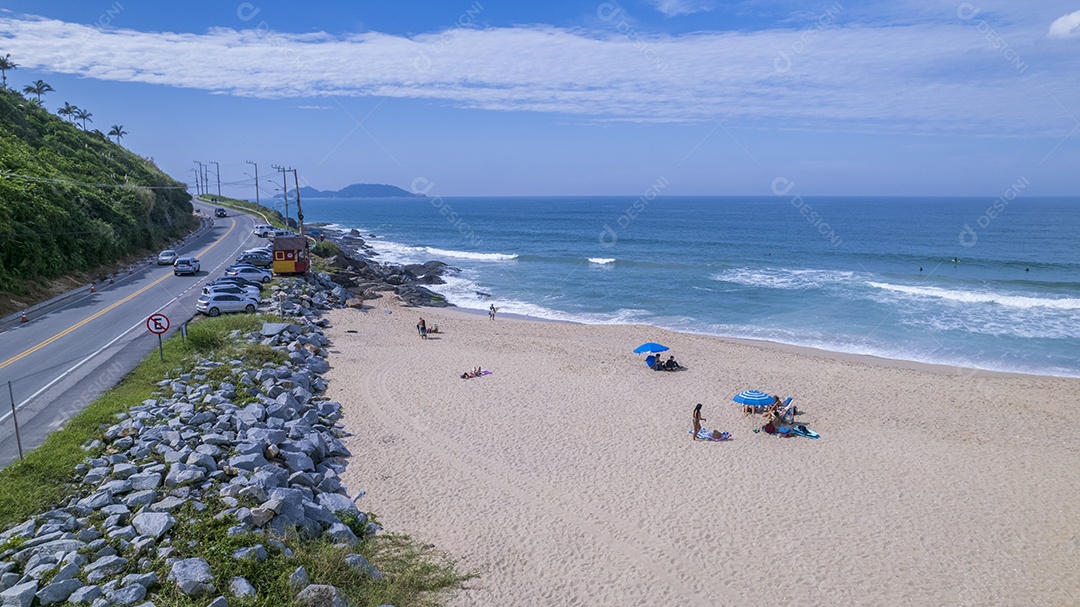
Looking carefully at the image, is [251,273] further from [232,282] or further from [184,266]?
[232,282]

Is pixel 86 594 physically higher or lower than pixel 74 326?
lower

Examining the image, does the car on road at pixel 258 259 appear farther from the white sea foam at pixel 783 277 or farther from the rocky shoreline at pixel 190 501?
the white sea foam at pixel 783 277

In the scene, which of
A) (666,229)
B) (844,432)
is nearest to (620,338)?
(844,432)

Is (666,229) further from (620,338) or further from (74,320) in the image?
(74,320)

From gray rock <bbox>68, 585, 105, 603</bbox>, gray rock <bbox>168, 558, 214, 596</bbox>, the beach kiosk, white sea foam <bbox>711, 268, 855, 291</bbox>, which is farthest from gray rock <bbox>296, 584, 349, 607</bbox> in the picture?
white sea foam <bbox>711, 268, 855, 291</bbox>

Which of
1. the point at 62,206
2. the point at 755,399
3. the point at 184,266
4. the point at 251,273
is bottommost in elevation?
the point at 755,399

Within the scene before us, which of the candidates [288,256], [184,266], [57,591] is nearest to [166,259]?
[184,266]
